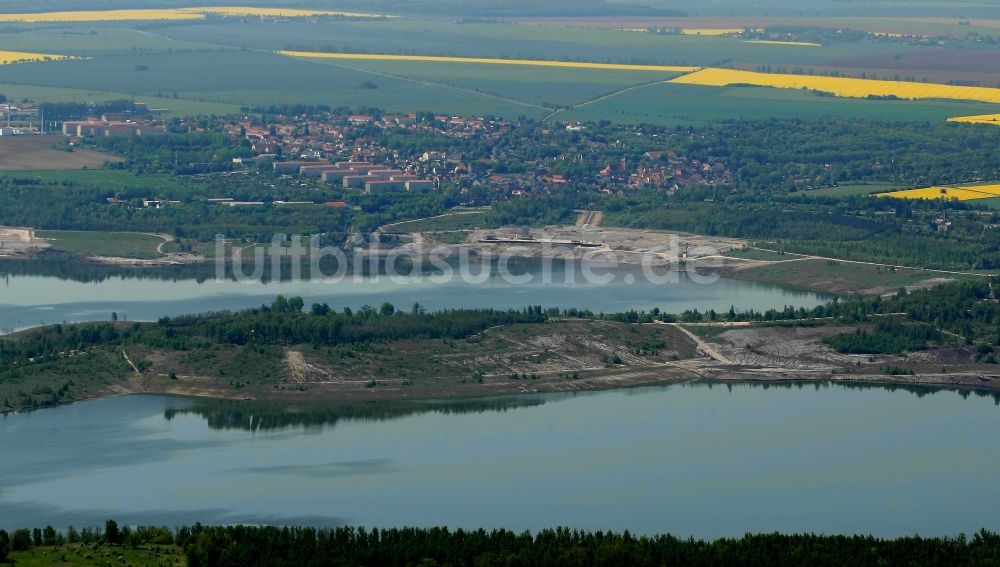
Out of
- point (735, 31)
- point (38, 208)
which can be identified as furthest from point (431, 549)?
point (735, 31)

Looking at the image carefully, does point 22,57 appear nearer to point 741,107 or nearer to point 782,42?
point 741,107

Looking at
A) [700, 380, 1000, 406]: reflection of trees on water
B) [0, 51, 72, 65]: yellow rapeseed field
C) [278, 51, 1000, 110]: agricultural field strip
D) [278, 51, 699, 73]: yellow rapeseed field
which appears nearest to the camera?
[700, 380, 1000, 406]: reflection of trees on water

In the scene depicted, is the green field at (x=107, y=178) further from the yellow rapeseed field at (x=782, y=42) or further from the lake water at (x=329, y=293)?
the yellow rapeseed field at (x=782, y=42)

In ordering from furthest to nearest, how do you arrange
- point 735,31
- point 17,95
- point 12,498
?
point 735,31 → point 17,95 → point 12,498

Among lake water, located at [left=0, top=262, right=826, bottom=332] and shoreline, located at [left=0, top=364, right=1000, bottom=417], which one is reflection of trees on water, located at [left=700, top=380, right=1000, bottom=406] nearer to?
shoreline, located at [left=0, top=364, right=1000, bottom=417]

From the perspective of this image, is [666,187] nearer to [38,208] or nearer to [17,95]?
[38,208]

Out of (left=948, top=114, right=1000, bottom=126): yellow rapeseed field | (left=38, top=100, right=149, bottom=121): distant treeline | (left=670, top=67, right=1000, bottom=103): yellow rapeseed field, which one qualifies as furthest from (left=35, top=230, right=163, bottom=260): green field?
(left=670, top=67, right=1000, bottom=103): yellow rapeseed field

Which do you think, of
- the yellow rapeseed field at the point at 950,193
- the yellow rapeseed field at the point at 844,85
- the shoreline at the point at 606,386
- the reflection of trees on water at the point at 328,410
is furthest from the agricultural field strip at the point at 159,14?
the reflection of trees on water at the point at 328,410
